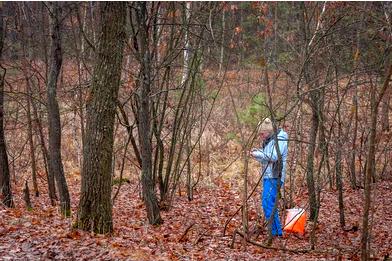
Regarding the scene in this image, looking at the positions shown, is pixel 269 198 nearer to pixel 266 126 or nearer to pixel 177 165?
pixel 266 126

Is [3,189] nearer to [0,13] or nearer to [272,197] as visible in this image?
[0,13]

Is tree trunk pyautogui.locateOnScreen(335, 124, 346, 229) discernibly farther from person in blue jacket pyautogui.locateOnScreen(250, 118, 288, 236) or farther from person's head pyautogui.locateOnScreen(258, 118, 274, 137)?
person's head pyautogui.locateOnScreen(258, 118, 274, 137)

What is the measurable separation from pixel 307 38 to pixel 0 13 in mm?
5354

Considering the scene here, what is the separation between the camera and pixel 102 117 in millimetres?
6492

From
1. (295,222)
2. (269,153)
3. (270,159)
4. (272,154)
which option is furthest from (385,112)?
(270,159)

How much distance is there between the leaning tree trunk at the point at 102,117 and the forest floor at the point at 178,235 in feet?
1.34

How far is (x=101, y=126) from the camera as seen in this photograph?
6.52 metres

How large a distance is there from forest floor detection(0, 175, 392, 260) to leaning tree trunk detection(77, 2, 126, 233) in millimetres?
407

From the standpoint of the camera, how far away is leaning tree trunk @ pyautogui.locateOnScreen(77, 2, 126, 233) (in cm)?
639

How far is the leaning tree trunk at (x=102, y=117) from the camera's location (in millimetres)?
6387

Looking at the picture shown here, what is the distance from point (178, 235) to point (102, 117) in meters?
2.55

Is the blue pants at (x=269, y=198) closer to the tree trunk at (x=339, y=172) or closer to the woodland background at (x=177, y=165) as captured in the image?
the woodland background at (x=177, y=165)

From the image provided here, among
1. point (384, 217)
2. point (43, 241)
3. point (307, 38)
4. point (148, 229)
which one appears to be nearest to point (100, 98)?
point (43, 241)

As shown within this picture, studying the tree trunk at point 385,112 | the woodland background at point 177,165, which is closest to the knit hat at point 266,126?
the woodland background at point 177,165
